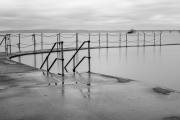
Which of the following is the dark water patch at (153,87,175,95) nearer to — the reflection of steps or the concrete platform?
the concrete platform

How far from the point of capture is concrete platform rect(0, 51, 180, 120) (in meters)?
4.21

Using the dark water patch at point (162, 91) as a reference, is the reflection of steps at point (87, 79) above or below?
above

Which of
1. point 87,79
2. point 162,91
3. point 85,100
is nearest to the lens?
point 85,100

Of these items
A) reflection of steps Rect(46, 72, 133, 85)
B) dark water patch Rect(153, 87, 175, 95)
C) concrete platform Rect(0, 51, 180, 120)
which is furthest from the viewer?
reflection of steps Rect(46, 72, 133, 85)

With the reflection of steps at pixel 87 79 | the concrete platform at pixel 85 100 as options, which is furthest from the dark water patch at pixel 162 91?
the reflection of steps at pixel 87 79

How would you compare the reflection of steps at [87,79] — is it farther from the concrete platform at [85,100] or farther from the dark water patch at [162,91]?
the dark water patch at [162,91]

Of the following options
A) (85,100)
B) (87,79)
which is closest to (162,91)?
(85,100)

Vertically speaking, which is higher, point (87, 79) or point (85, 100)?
point (87, 79)

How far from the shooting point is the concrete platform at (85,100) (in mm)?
4211

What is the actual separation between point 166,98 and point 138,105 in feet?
2.70

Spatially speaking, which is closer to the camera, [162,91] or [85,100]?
[85,100]

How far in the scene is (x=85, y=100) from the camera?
5148mm

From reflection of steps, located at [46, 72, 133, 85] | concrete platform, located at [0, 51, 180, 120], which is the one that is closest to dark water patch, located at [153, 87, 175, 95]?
concrete platform, located at [0, 51, 180, 120]

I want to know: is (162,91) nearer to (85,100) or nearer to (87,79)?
(85,100)
